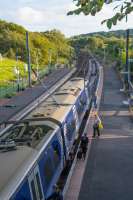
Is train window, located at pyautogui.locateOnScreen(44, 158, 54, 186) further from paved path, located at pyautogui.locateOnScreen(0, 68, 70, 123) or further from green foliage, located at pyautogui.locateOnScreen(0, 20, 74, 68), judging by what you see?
green foliage, located at pyautogui.locateOnScreen(0, 20, 74, 68)

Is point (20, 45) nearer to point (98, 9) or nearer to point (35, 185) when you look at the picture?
point (35, 185)

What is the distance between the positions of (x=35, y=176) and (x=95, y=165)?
32.1ft

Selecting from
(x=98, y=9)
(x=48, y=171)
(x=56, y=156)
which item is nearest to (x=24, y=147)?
(x=48, y=171)

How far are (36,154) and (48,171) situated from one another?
1.63 m

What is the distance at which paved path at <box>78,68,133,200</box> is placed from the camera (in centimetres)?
1809

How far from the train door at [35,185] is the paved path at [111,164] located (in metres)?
4.53

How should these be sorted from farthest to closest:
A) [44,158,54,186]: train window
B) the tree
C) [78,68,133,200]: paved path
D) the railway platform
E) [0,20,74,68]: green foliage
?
1. [0,20,74,68]: green foliage
2. [78,68,133,200]: paved path
3. the railway platform
4. [44,158,54,186]: train window
5. the tree

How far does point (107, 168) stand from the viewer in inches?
855

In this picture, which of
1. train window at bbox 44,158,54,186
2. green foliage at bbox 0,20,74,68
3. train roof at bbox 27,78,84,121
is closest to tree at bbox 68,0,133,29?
train window at bbox 44,158,54,186

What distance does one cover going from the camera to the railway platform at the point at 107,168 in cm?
1797

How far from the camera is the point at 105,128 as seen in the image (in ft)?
108

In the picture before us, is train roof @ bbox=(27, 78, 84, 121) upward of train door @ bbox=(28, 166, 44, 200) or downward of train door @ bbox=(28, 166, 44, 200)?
upward

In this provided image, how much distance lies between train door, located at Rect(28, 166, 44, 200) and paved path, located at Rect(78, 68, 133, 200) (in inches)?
178

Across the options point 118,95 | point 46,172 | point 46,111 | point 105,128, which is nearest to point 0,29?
point 118,95
